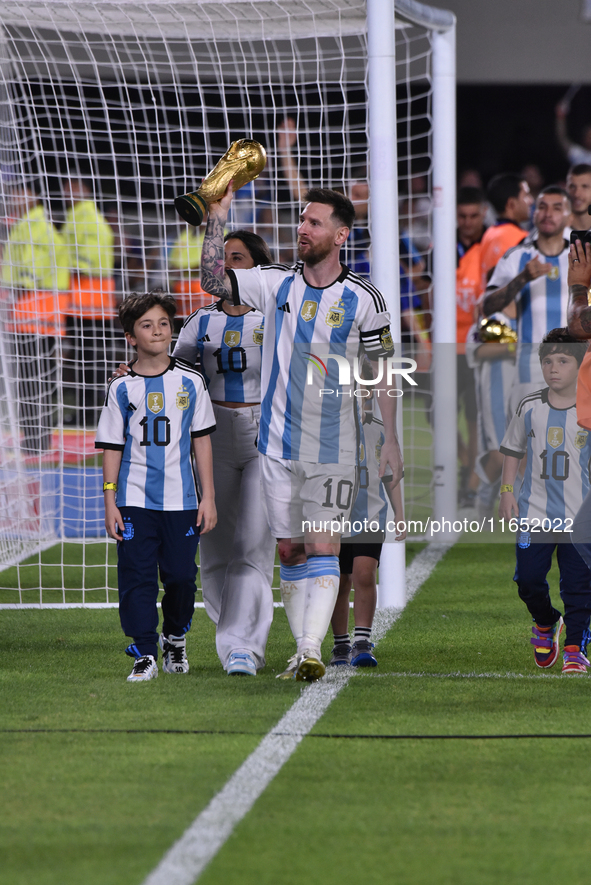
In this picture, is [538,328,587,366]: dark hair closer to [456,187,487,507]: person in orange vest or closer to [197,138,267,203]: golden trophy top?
[197,138,267,203]: golden trophy top

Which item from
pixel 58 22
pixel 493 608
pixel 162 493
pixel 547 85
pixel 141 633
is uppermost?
pixel 547 85

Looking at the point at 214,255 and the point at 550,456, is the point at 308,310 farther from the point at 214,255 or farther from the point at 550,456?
the point at 550,456

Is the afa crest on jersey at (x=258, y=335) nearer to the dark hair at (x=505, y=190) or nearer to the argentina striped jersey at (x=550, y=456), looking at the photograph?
the argentina striped jersey at (x=550, y=456)

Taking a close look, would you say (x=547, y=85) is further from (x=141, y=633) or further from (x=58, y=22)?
(x=141, y=633)

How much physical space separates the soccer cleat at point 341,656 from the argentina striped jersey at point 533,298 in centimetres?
353

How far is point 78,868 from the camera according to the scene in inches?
115

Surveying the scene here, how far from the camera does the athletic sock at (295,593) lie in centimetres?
488

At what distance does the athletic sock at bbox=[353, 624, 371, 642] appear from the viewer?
526 centimetres

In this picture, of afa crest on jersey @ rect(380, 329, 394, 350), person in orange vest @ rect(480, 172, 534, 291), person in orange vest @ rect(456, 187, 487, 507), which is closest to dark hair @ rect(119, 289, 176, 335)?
afa crest on jersey @ rect(380, 329, 394, 350)

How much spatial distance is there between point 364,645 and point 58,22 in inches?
151

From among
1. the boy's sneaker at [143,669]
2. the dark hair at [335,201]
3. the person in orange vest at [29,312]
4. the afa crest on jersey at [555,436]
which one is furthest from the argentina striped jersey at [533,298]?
the boy's sneaker at [143,669]

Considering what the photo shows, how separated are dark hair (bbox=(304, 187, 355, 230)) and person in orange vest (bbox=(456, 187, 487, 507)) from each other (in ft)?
16.7

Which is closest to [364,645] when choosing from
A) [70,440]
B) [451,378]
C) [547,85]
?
[451,378]

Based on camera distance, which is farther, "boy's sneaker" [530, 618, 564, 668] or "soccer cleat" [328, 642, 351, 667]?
"soccer cleat" [328, 642, 351, 667]
